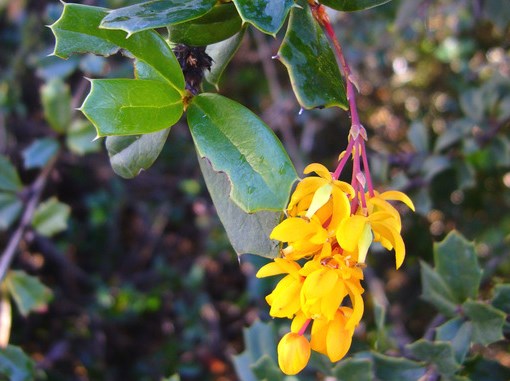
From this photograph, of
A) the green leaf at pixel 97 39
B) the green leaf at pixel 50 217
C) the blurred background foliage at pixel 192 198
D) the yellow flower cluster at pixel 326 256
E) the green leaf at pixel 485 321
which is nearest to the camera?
the yellow flower cluster at pixel 326 256

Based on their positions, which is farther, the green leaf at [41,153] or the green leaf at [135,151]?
the green leaf at [41,153]

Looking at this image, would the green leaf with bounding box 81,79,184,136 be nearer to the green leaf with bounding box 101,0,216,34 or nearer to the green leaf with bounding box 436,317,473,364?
the green leaf with bounding box 101,0,216,34

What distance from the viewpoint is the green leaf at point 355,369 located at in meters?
0.97

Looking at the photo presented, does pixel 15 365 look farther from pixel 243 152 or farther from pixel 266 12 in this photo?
pixel 266 12

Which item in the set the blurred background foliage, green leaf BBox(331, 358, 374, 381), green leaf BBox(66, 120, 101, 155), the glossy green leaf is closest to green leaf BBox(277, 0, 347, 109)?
the glossy green leaf

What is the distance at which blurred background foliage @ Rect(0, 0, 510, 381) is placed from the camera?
1576 mm

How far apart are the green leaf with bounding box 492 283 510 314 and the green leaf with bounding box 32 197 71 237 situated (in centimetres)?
98

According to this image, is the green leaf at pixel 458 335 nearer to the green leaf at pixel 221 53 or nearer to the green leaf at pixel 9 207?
the green leaf at pixel 221 53

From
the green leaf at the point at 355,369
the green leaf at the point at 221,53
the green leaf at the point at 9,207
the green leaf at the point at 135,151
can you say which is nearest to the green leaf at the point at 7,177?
A: the green leaf at the point at 9,207

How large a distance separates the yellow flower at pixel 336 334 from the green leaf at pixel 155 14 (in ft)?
1.31

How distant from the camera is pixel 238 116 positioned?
784mm

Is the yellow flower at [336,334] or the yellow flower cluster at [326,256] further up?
the yellow flower cluster at [326,256]

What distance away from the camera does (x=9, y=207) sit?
4.86ft

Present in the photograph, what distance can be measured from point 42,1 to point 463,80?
152cm
